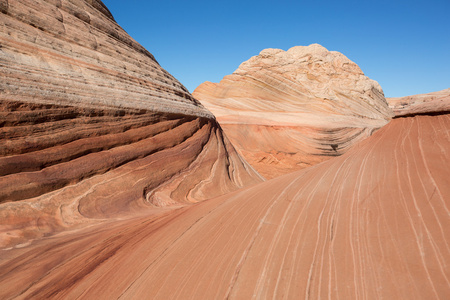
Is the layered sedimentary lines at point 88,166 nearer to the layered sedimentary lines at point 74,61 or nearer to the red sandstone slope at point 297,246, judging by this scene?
the layered sedimentary lines at point 74,61

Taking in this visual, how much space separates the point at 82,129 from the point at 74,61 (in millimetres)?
1162

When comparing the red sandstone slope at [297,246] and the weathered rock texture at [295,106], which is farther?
the weathered rock texture at [295,106]

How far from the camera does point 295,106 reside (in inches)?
632

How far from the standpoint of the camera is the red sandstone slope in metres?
1.34

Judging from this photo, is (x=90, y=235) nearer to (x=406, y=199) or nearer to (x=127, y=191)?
(x=127, y=191)

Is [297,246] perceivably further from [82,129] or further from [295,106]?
[295,106]

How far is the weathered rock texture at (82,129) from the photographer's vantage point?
10.5ft

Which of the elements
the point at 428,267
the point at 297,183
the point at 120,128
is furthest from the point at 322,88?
the point at 428,267

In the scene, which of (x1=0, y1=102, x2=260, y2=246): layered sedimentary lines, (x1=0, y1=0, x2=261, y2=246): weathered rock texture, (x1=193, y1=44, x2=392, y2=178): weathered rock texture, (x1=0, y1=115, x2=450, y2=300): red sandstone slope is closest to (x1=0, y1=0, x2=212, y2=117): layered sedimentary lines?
(x1=0, y1=0, x2=261, y2=246): weathered rock texture

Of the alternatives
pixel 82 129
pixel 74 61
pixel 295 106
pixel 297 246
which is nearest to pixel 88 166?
pixel 82 129

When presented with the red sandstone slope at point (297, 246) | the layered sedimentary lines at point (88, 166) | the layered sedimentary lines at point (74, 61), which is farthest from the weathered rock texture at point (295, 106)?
the red sandstone slope at point (297, 246)

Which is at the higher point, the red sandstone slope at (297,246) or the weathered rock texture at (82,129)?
the weathered rock texture at (82,129)

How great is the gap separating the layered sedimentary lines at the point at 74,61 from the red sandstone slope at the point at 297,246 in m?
2.05

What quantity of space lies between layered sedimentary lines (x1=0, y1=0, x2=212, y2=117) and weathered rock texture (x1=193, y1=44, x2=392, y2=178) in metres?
6.50
